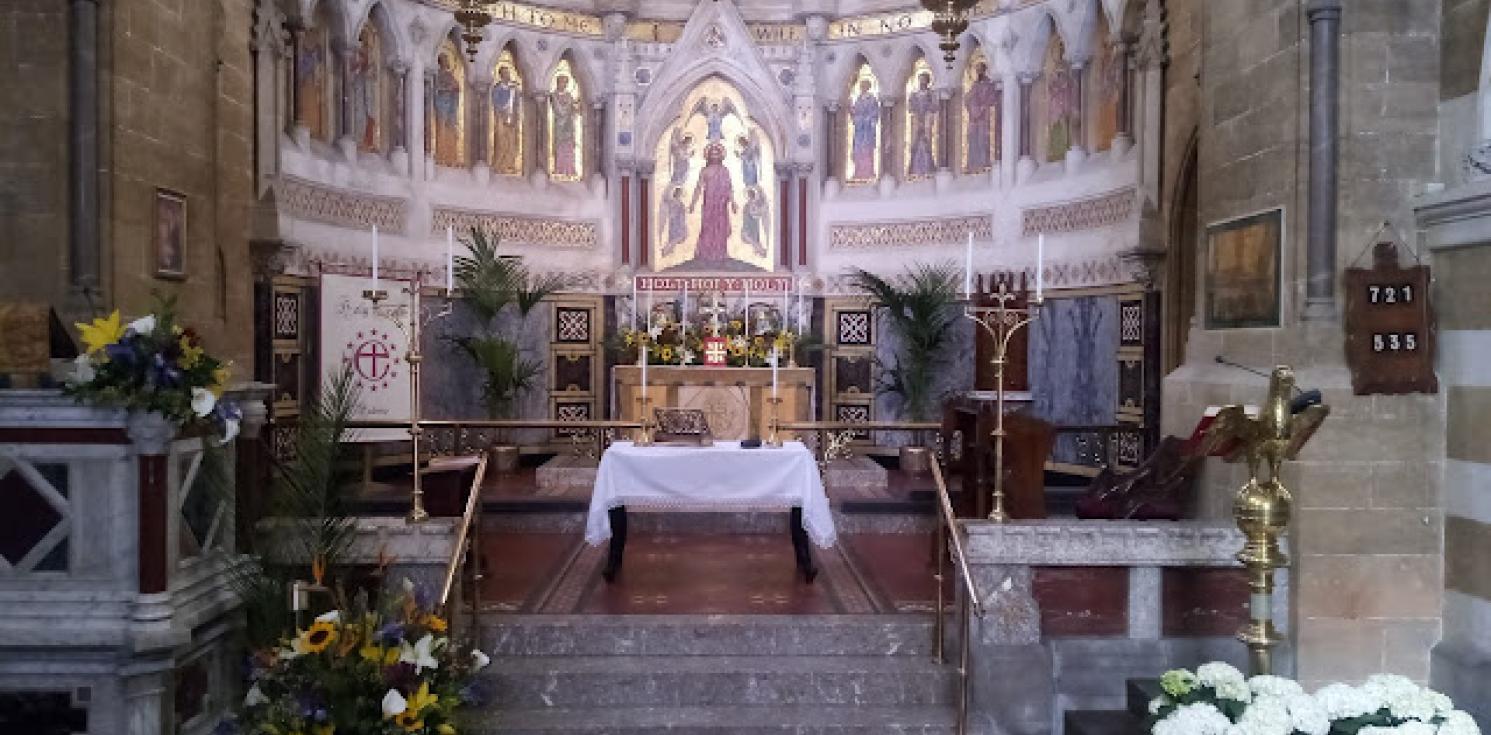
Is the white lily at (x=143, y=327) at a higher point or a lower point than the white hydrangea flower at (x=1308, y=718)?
higher

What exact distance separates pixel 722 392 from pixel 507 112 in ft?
15.3

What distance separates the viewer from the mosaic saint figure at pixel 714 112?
51.6 feet

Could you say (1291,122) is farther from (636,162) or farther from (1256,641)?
(636,162)

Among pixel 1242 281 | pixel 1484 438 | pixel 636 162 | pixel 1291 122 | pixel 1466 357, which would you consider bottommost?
pixel 1484 438

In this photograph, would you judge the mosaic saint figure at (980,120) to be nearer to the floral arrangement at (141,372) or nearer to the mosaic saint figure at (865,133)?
the mosaic saint figure at (865,133)

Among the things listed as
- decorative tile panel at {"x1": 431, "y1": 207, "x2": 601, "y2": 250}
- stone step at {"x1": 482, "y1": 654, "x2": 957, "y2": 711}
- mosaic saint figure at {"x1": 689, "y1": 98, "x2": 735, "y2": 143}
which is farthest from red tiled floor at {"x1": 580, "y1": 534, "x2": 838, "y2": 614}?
mosaic saint figure at {"x1": 689, "y1": 98, "x2": 735, "y2": 143}

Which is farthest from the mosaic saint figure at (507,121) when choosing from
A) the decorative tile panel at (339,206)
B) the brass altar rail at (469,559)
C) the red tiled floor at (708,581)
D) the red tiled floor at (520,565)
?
the brass altar rail at (469,559)

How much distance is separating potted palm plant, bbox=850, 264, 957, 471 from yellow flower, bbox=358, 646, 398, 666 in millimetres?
9227

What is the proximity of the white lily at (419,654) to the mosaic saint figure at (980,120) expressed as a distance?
36.0 ft

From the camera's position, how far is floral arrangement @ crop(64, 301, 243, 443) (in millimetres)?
5137

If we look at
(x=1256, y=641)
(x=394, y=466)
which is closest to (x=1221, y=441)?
(x=1256, y=641)

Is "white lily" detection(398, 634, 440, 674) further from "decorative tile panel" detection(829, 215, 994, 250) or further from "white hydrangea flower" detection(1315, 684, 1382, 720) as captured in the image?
"decorative tile panel" detection(829, 215, 994, 250)

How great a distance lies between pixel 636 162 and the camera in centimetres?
1541

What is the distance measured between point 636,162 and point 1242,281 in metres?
9.86
